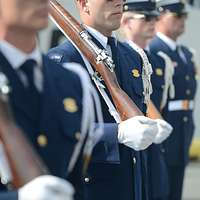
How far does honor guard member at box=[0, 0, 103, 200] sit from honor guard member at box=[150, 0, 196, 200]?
398cm

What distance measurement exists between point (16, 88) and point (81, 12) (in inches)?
66.4

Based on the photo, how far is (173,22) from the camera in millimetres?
6633

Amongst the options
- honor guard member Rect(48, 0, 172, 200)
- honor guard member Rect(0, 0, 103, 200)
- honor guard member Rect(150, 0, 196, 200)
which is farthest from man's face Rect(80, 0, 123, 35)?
honor guard member Rect(150, 0, 196, 200)

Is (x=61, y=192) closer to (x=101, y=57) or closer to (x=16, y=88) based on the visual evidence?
(x=16, y=88)

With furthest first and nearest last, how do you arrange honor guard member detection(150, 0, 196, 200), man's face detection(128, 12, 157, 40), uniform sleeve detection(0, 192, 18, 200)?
honor guard member detection(150, 0, 196, 200), man's face detection(128, 12, 157, 40), uniform sleeve detection(0, 192, 18, 200)

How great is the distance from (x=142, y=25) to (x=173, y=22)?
79 cm

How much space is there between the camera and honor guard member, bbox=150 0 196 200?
6359 mm

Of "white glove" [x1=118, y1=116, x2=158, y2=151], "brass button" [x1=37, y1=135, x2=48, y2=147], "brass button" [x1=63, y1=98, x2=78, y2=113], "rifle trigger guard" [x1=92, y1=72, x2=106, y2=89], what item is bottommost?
"white glove" [x1=118, y1=116, x2=158, y2=151]

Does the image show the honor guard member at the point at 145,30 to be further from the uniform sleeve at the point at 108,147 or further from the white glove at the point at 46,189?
the white glove at the point at 46,189

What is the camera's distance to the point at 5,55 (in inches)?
84.5

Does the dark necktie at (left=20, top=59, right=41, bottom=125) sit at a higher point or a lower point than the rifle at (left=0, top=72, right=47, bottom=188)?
higher

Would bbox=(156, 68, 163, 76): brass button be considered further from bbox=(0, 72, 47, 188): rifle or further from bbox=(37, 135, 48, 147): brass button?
bbox=(0, 72, 47, 188): rifle

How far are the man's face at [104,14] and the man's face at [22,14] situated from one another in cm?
153

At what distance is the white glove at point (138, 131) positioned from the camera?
309 cm
